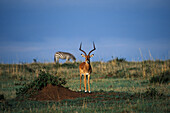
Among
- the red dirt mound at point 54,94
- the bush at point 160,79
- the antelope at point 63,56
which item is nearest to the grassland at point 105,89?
the bush at point 160,79

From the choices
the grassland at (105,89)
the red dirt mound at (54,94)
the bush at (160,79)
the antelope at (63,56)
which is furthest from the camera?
the antelope at (63,56)

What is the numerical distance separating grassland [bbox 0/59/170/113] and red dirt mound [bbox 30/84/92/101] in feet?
2.27

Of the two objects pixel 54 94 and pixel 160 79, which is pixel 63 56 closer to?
pixel 160 79

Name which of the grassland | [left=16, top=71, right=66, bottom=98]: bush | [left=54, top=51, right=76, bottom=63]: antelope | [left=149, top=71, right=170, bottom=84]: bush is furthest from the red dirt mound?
[left=54, top=51, right=76, bottom=63]: antelope

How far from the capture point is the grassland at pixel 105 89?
9.72 meters

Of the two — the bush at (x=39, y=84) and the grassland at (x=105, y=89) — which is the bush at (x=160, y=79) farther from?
the bush at (x=39, y=84)

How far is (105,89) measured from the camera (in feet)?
56.2

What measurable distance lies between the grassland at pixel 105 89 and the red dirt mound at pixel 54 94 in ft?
2.27

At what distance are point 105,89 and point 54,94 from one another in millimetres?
5335

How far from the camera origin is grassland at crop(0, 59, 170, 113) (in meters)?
9.72

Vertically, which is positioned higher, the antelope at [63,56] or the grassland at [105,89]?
the antelope at [63,56]

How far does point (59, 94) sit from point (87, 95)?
1423 millimetres

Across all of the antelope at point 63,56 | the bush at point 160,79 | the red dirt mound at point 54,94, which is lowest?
the red dirt mound at point 54,94

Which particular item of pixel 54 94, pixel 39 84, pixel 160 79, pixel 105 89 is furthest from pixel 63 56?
pixel 54 94
